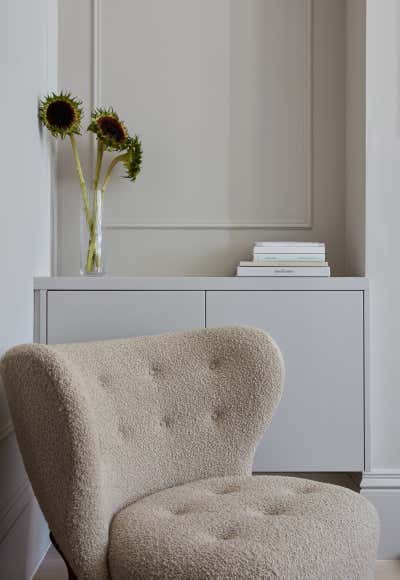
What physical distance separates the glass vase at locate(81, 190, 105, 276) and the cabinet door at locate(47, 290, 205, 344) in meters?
0.21

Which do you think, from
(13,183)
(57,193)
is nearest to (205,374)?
(13,183)

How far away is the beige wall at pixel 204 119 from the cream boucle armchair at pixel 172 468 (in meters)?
0.83

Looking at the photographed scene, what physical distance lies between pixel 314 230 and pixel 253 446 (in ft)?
3.48

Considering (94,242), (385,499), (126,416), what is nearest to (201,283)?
(94,242)

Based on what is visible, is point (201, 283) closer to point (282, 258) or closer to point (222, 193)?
point (282, 258)

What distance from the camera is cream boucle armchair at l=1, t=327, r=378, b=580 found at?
121cm

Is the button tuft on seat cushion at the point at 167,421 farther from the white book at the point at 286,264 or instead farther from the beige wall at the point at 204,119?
the beige wall at the point at 204,119

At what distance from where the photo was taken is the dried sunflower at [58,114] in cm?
215

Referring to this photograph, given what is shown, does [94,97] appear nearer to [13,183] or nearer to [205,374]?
[13,183]

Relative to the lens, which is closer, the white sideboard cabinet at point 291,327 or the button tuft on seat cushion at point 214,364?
the button tuft on seat cushion at point 214,364

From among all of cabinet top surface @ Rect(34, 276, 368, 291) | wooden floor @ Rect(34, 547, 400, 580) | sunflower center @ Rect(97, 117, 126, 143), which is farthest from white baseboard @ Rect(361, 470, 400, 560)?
sunflower center @ Rect(97, 117, 126, 143)

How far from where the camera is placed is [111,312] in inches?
83.3

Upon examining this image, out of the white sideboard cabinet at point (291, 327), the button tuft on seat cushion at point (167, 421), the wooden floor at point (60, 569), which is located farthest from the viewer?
the white sideboard cabinet at point (291, 327)

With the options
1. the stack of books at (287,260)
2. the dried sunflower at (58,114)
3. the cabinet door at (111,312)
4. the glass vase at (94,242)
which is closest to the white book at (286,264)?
the stack of books at (287,260)
